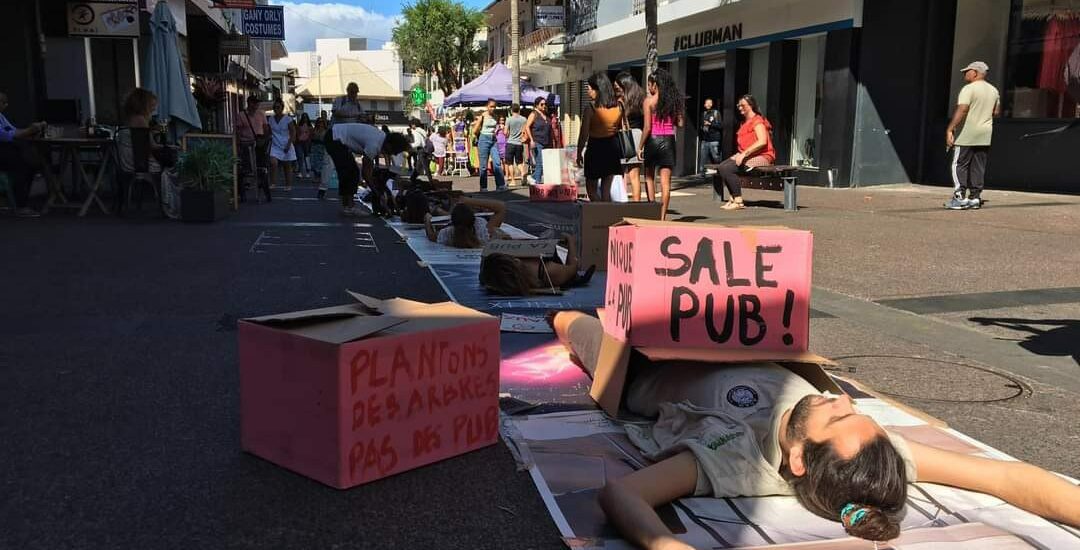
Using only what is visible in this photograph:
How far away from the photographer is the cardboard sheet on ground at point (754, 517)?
92.4 inches

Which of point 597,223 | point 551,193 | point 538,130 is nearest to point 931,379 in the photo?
point 597,223

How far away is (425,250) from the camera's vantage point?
26.7 ft

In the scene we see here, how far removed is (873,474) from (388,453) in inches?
58.2

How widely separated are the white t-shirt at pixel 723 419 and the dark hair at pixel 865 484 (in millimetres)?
167

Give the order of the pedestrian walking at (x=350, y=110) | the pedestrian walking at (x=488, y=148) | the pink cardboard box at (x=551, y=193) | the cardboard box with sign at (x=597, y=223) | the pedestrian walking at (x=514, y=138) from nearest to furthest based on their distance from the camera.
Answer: the cardboard box with sign at (x=597, y=223) → the pedestrian walking at (x=350, y=110) → the pink cardboard box at (x=551, y=193) → the pedestrian walking at (x=488, y=148) → the pedestrian walking at (x=514, y=138)

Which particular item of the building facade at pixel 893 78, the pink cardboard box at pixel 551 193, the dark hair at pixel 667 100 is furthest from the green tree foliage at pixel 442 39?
the dark hair at pixel 667 100

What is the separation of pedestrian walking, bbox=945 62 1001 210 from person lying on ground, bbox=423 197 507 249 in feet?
21.1

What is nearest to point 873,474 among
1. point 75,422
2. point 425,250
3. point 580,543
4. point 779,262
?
point 580,543

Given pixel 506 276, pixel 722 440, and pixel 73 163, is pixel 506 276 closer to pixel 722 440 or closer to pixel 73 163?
pixel 722 440

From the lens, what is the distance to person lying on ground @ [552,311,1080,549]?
233cm

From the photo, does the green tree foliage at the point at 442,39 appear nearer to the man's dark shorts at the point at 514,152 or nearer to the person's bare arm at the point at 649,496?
the man's dark shorts at the point at 514,152

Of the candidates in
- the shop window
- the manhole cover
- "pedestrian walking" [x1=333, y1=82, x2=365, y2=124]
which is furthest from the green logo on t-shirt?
the shop window

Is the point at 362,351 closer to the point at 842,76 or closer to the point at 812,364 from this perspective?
the point at 812,364

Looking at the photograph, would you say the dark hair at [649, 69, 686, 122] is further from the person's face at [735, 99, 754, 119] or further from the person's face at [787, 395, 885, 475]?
the person's face at [787, 395, 885, 475]
